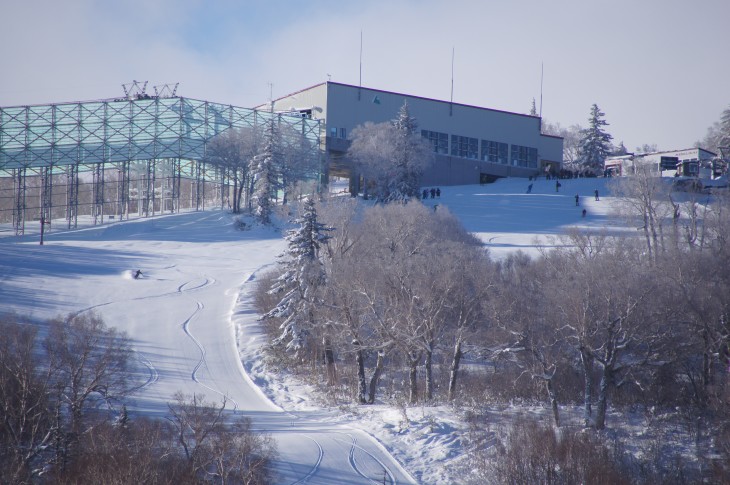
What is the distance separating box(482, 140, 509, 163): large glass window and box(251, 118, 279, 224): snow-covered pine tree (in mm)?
28409

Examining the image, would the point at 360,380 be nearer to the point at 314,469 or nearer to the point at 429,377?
the point at 429,377

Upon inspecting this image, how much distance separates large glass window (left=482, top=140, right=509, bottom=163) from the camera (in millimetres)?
75062

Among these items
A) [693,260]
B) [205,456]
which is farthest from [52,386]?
[693,260]

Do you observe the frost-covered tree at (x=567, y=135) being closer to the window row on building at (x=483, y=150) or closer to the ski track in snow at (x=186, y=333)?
the window row on building at (x=483, y=150)

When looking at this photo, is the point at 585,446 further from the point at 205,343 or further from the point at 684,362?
the point at 205,343

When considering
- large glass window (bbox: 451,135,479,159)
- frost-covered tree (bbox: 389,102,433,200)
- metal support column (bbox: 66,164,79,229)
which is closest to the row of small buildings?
large glass window (bbox: 451,135,479,159)

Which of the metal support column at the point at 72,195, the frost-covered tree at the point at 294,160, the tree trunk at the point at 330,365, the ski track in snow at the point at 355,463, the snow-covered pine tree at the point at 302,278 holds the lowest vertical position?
the ski track in snow at the point at 355,463

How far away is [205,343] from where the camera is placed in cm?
3200

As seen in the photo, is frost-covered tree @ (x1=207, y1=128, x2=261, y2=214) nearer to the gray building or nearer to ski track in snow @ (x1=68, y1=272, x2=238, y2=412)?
the gray building

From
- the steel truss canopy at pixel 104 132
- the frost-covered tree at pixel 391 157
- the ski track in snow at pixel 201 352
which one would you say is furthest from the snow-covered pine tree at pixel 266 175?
the ski track in snow at pixel 201 352

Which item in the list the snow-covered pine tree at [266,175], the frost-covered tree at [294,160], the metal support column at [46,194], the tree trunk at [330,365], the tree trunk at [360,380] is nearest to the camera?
the tree trunk at [360,380]

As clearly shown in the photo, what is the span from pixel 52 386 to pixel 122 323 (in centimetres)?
1510

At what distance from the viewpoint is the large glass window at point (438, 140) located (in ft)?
234

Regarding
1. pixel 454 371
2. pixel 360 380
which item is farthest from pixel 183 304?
pixel 454 371
